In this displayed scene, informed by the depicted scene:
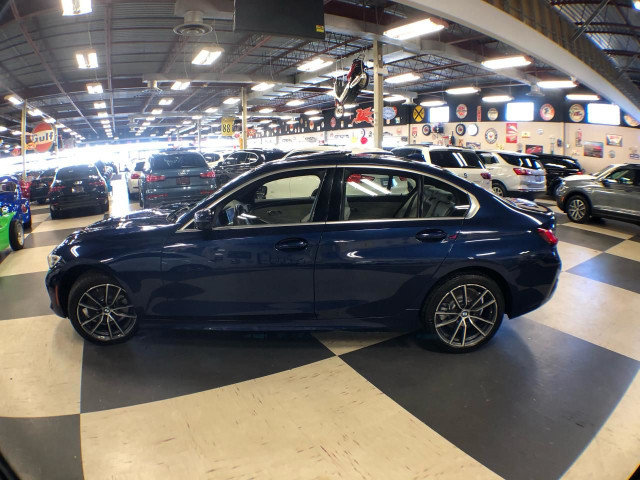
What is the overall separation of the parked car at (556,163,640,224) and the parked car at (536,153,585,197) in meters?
5.70

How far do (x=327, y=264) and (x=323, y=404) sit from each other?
1035 millimetres

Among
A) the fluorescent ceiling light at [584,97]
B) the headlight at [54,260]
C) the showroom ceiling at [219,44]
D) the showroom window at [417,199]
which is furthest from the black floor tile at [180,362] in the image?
the fluorescent ceiling light at [584,97]

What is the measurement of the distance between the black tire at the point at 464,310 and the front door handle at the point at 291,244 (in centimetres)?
114

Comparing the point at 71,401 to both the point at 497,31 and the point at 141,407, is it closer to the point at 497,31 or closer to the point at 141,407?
the point at 141,407

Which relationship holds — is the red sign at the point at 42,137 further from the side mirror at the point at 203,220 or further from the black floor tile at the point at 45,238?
the side mirror at the point at 203,220

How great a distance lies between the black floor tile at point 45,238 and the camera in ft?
27.9

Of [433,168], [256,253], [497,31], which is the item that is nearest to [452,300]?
[433,168]

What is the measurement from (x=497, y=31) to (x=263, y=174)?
296 inches

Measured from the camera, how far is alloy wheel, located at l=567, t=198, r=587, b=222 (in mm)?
9945

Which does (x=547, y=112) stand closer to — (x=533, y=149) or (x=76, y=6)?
(x=533, y=149)

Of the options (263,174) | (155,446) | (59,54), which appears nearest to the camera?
(155,446)

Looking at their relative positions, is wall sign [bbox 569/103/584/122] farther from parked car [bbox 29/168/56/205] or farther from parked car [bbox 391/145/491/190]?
parked car [bbox 29/168/56/205]

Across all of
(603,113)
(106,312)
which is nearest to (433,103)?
(603,113)

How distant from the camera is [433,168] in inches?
146
